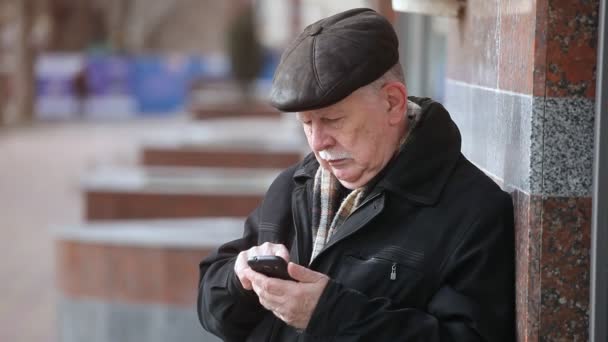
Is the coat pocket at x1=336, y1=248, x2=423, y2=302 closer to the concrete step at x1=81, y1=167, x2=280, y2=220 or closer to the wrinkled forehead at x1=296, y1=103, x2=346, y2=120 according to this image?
the wrinkled forehead at x1=296, y1=103, x2=346, y2=120

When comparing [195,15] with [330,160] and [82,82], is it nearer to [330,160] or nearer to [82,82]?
[82,82]

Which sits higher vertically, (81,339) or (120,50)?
(81,339)

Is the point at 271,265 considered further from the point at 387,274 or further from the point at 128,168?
the point at 128,168

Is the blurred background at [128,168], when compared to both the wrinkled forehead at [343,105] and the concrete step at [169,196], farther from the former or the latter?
the wrinkled forehead at [343,105]

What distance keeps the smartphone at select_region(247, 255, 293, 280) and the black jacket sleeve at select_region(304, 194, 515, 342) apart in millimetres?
86

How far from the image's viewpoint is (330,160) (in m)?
2.02

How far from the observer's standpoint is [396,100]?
2.01 m

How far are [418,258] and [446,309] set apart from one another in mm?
113

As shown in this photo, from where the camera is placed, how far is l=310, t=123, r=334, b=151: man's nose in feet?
6.53

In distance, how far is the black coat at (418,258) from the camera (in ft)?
6.25

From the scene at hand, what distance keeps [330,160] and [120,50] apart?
107 feet

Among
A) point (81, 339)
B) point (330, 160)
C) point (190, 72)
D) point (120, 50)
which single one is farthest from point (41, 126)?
point (330, 160)

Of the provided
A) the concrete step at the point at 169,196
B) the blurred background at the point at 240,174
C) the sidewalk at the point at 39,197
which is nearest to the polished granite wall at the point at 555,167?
the blurred background at the point at 240,174

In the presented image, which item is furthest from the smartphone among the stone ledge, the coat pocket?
the stone ledge
